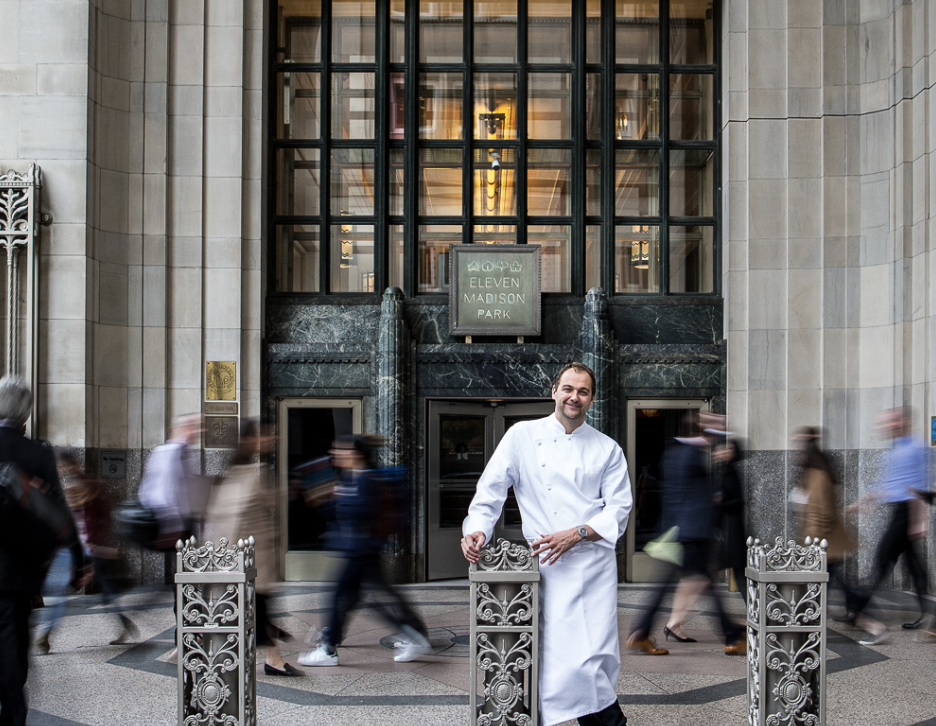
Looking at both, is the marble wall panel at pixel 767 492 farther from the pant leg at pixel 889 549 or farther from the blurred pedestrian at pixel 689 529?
the blurred pedestrian at pixel 689 529

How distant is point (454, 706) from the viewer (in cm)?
568

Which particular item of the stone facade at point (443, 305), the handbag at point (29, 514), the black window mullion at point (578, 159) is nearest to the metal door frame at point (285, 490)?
the stone facade at point (443, 305)

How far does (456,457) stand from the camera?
36.7 ft

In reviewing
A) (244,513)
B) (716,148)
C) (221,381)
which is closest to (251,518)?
(244,513)

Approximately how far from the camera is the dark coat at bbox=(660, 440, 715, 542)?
696 cm

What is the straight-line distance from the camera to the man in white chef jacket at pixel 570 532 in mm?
4320

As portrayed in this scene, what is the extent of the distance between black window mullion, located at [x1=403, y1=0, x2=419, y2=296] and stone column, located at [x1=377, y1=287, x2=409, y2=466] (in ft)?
2.09

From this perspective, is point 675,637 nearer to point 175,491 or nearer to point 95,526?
point 175,491

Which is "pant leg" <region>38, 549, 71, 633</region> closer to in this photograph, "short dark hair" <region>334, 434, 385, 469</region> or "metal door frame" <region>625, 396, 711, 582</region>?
"short dark hair" <region>334, 434, 385, 469</region>

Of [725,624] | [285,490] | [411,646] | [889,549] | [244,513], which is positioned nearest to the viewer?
[244,513]

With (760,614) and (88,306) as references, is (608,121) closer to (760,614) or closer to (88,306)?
(88,306)

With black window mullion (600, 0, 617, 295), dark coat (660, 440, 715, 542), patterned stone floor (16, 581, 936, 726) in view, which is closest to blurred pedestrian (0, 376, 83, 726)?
patterned stone floor (16, 581, 936, 726)

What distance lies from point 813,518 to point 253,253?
22.7 feet

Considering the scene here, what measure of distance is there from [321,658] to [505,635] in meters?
2.72
